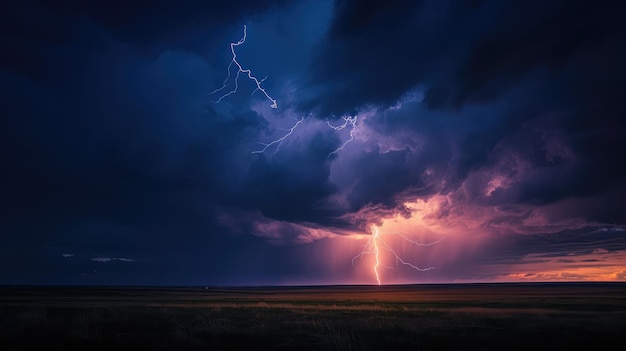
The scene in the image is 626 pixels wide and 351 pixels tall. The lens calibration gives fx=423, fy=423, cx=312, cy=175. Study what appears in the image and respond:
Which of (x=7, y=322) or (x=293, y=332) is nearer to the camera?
(x=293, y=332)

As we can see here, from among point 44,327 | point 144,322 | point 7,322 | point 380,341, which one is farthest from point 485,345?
point 7,322

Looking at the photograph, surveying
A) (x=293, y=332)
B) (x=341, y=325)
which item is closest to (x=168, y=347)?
(x=293, y=332)

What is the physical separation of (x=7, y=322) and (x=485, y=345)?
83.9ft

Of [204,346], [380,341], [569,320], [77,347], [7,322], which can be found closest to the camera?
[77,347]

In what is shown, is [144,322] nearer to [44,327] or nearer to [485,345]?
[44,327]

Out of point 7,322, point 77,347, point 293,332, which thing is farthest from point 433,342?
point 7,322

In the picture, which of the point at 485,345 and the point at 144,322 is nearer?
the point at 485,345

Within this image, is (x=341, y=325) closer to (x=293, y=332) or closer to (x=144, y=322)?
(x=293, y=332)

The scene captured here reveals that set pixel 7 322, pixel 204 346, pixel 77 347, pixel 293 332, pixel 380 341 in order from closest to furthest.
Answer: pixel 77 347 → pixel 204 346 → pixel 380 341 → pixel 293 332 → pixel 7 322

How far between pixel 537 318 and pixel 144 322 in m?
25.8

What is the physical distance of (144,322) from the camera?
25578 millimetres

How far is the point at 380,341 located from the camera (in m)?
18.5

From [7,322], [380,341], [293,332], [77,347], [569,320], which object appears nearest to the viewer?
[77,347]

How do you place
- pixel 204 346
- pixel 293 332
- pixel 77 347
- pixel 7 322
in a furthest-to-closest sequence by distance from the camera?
1. pixel 7 322
2. pixel 293 332
3. pixel 204 346
4. pixel 77 347
